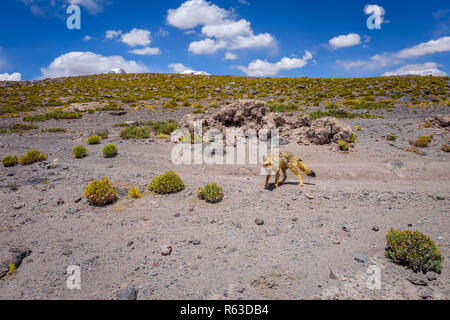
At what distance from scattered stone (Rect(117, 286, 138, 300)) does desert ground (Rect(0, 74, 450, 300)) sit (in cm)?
2

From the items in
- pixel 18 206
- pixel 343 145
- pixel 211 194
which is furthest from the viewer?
pixel 343 145

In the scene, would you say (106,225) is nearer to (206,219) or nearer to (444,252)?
(206,219)

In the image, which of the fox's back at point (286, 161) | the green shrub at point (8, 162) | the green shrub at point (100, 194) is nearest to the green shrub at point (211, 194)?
the fox's back at point (286, 161)

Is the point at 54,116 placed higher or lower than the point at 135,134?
higher

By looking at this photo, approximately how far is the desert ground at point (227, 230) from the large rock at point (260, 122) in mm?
3555

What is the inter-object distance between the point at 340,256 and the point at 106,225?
5.49 metres

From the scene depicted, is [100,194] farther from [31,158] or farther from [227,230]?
[31,158]

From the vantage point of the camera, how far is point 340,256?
4.50m

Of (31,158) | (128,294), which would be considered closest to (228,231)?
(128,294)

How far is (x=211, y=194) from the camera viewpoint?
23.2 feet

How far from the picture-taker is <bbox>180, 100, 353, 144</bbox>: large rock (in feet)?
44.6

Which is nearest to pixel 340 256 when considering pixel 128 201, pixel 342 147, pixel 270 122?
pixel 128 201

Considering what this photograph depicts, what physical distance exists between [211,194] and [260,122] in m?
8.62

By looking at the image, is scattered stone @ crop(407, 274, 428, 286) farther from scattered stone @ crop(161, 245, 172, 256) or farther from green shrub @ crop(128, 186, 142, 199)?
green shrub @ crop(128, 186, 142, 199)
